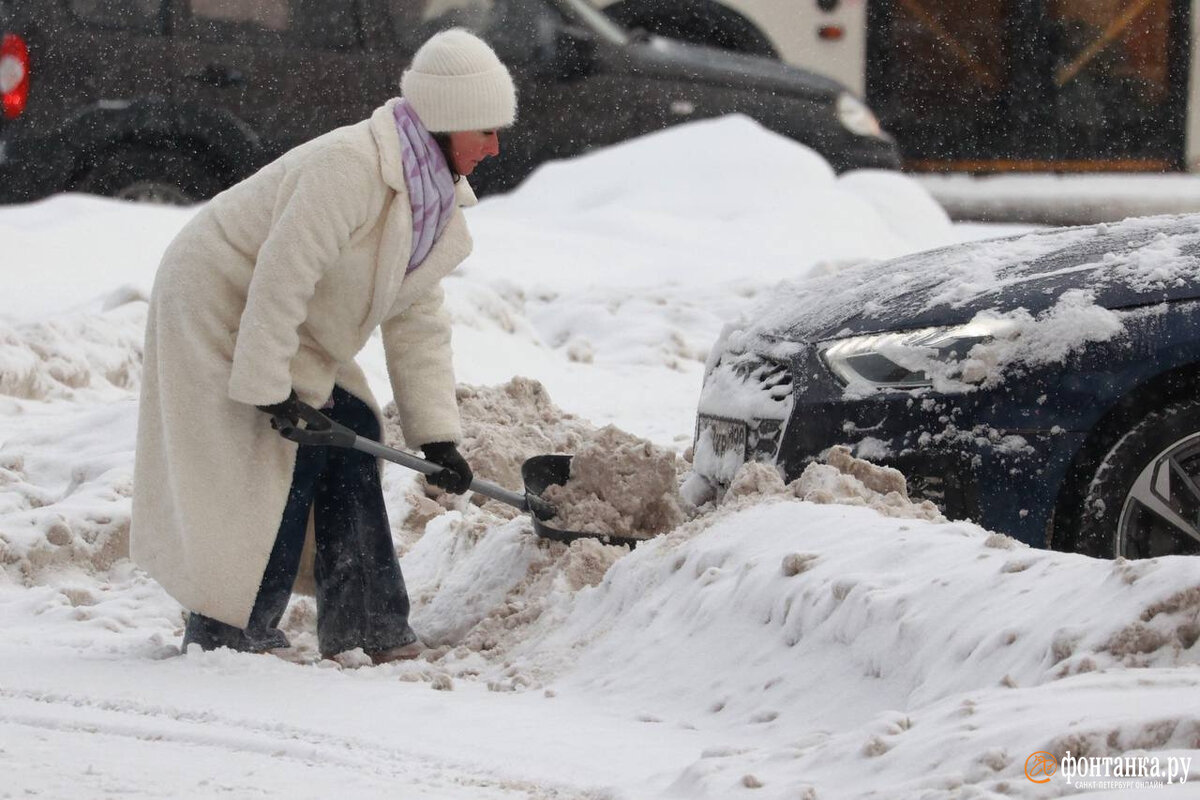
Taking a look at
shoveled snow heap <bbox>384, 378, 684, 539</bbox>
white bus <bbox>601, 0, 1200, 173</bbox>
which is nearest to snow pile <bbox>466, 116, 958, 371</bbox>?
shoveled snow heap <bbox>384, 378, 684, 539</bbox>

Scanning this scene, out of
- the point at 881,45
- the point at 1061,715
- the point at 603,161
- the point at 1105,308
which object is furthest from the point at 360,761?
the point at 881,45

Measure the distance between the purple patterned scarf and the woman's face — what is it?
0.03 meters

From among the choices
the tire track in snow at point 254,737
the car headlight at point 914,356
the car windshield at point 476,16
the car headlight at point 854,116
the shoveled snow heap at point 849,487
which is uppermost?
the car windshield at point 476,16

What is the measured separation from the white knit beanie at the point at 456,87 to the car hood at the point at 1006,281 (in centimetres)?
99

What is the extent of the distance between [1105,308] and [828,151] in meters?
8.41

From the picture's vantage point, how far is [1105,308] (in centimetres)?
429

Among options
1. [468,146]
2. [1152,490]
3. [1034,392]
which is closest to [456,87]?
[468,146]

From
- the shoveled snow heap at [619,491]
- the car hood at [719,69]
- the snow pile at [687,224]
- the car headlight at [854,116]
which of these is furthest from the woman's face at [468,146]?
the car headlight at [854,116]

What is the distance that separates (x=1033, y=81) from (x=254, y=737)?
13.8 metres

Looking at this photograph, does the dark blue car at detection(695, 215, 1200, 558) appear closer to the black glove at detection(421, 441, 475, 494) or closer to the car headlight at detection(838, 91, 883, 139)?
the black glove at detection(421, 441, 475, 494)

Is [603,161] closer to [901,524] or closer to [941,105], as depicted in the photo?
[941,105]

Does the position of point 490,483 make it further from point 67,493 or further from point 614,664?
point 67,493

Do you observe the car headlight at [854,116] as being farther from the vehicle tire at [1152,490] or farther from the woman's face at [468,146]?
the vehicle tire at [1152,490]

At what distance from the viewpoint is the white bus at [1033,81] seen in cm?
1623
